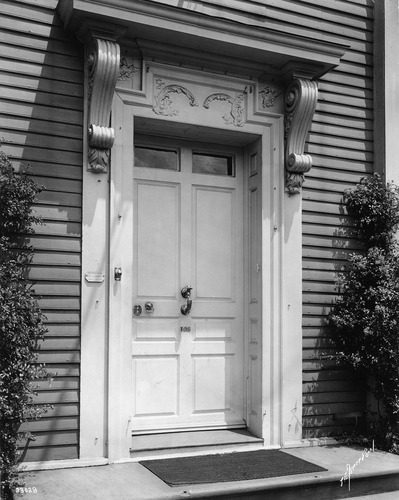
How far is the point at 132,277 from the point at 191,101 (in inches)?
59.3

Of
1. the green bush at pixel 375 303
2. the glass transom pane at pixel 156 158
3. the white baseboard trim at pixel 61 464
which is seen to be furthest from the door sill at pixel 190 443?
the glass transom pane at pixel 156 158

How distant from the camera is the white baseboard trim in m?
4.40

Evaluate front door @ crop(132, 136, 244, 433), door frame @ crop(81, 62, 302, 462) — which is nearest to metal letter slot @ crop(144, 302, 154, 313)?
front door @ crop(132, 136, 244, 433)

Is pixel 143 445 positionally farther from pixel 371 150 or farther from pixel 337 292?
pixel 371 150

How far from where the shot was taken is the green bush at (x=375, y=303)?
5328 millimetres

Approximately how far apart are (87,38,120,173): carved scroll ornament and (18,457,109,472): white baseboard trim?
2100 millimetres

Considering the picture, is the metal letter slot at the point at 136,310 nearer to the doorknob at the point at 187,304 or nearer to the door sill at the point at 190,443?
the doorknob at the point at 187,304

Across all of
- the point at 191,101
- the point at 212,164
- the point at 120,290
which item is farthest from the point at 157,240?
the point at 191,101

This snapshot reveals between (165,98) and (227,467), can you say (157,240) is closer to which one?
(165,98)

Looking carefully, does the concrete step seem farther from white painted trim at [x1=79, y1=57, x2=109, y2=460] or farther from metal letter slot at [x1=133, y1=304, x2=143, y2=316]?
metal letter slot at [x1=133, y1=304, x2=143, y2=316]

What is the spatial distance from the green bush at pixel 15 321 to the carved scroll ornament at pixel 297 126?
2162mm

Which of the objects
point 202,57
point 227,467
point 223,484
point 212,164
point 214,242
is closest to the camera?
point 223,484

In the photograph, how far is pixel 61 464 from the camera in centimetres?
451

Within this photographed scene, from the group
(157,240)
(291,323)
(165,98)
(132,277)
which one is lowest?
(291,323)
